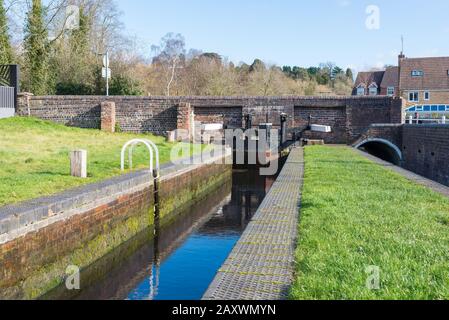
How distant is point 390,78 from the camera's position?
2408 inches

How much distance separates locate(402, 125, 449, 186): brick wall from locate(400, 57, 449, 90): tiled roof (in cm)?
3514

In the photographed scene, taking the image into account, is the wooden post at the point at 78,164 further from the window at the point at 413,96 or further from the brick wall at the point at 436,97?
the window at the point at 413,96

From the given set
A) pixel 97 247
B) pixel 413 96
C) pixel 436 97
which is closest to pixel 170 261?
pixel 97 247

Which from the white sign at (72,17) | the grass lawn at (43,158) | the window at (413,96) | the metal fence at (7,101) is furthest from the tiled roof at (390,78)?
the metal fence at (7,101)

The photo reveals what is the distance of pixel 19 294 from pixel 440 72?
183 ft

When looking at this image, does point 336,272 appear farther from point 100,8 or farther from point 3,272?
point 100,8

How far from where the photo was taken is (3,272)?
524 cm

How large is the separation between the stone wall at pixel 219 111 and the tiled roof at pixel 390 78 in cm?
4080

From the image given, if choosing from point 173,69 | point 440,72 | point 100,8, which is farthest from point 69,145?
point 440,72

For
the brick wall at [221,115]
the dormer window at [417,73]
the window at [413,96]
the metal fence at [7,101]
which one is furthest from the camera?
the dormer window at [417,73]

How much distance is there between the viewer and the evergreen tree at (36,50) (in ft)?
92.0

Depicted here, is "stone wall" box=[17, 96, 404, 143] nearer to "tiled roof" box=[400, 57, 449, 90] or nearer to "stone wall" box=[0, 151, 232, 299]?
"stone wall" box=[0, 151, 232, 299]

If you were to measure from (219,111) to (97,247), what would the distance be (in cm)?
1629

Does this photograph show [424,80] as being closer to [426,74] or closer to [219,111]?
[426,74]
